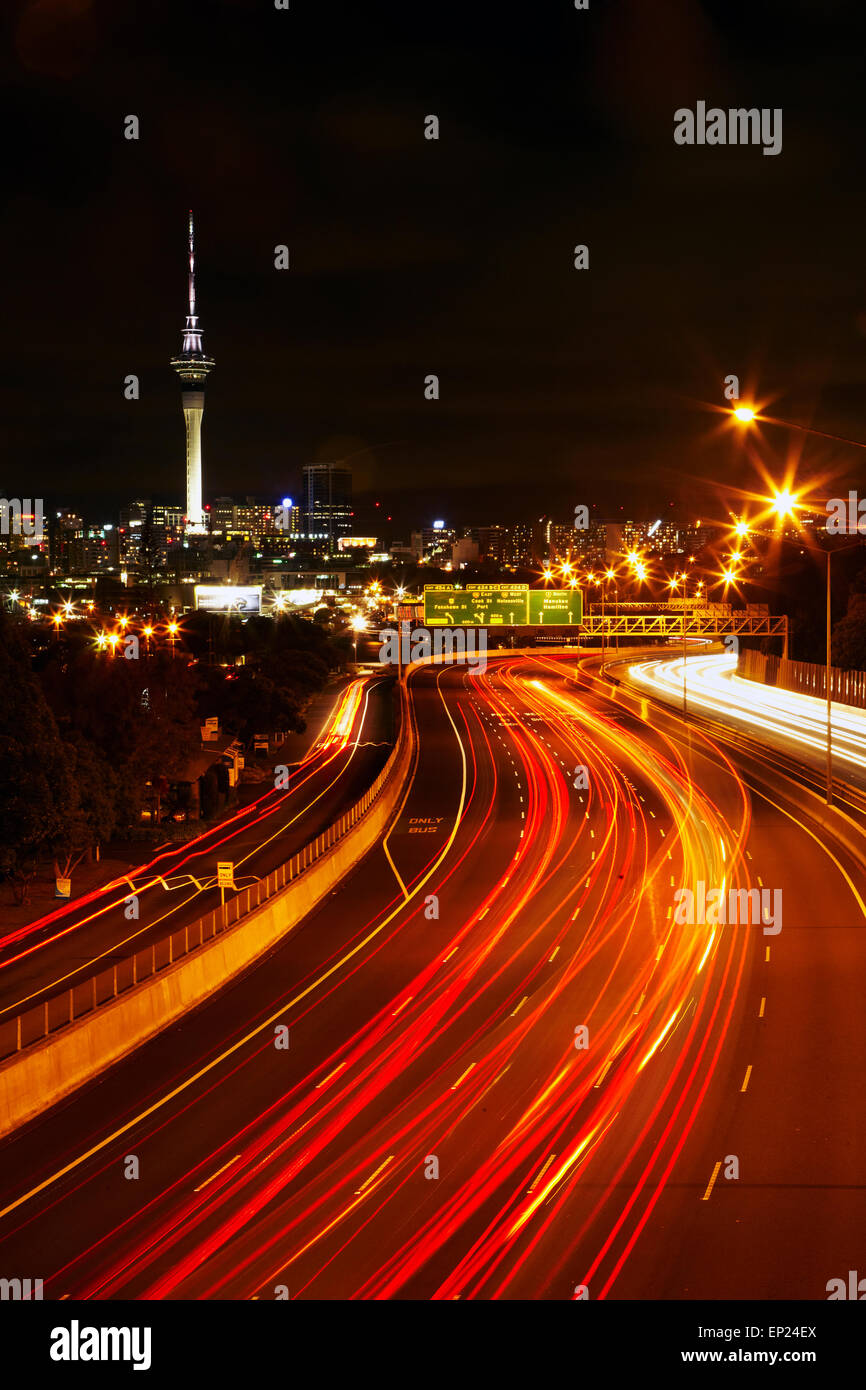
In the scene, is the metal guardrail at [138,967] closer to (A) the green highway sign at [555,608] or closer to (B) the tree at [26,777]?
(B) the tree at [26,777]

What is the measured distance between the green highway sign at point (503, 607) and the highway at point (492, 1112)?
1496 inches

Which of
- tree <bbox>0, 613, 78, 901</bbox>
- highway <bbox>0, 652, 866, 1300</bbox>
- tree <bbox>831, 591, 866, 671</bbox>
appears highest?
tree <bbox>831, 591, 866, 671</bbox>

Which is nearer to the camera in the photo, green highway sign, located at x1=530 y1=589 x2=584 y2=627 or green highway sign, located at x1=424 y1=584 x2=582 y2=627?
green highway sign, located at x1=530 y1=589 x2=584 y2=627

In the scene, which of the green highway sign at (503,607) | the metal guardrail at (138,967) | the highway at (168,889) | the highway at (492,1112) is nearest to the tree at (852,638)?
the green highway sign at (503,607)

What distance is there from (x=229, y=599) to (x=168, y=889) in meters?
166

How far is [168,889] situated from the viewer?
98.5 ft

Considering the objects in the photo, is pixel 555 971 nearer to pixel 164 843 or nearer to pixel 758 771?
pixel 164 843

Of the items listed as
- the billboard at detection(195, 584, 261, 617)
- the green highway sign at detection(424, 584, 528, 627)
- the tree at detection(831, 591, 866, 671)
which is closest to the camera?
the green highway sign at detection(424, 584, 528, 627)

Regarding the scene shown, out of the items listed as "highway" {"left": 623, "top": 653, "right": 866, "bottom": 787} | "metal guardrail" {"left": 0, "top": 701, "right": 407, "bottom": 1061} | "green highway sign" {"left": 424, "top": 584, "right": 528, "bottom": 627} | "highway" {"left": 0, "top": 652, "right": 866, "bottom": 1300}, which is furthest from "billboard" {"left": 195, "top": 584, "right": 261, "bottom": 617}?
"highway" {"left": 0, "top": 652, "right": 866, "bottom": 1300}

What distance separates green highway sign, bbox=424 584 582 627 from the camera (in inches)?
2689

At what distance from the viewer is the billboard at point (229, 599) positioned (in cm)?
19238

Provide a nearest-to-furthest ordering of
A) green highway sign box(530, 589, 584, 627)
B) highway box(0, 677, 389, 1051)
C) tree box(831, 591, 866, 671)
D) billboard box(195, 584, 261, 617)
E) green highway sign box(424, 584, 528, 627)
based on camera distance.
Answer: highway box(0, 677, 389, 1051)
green highway sign box(530, 589, 584, 627)
green highway sign box(424, 584, 528, 627)
tree box(831, 591, 866, 671)
billboard box(195, 584, 261, 617)

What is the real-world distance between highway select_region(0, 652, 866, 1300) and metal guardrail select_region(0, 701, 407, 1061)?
1065 millimetres

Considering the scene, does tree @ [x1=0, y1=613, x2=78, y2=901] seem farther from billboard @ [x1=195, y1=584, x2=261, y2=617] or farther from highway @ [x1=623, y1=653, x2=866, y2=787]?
billboard @ [x1=195, y1=584, x2=261, y2=617]
